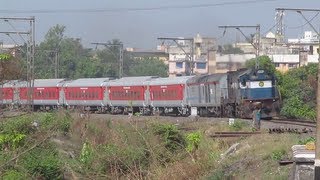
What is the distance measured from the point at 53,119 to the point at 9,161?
1407 centimetres

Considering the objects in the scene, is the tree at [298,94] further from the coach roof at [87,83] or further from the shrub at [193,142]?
the shrub at [193,142]

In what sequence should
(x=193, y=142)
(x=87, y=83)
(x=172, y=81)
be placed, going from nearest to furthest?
(x=193, y=142)
(x=172, y=81)
(x=87, y=83)

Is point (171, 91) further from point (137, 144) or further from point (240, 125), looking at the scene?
point (137, 144)

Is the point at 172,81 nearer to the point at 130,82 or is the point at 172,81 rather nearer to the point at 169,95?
the point at 169,95

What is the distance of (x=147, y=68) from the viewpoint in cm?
11550

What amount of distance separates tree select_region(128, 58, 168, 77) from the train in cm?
5093

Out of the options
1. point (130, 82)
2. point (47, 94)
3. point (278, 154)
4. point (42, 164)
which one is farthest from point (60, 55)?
point (278, 154)

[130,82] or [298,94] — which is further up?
[130,82]

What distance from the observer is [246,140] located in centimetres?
2255

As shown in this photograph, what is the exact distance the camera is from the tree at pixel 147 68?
371 feet

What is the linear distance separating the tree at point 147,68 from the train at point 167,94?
50.9 m

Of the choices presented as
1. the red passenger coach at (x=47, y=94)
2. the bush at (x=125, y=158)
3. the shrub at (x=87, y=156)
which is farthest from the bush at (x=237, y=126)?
the red passenger coach at (x=47, y=94)

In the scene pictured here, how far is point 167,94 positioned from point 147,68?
2671 inches

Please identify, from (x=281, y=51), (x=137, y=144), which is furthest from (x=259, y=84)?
(x=281, y=51)
